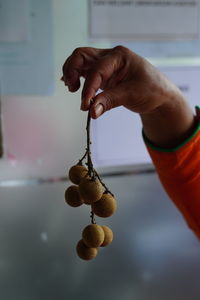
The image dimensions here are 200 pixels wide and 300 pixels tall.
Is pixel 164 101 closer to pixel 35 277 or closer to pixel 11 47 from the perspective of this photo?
pixel 11 47

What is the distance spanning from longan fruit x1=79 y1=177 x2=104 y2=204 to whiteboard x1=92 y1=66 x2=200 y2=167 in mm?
290

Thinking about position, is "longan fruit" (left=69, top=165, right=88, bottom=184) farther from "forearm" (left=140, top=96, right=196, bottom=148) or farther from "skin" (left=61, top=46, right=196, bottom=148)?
"forearm" (left=140, top=96, right=196, bottom=148)

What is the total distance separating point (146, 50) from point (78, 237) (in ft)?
1.15

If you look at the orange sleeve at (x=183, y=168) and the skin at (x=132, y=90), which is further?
the orange sleeve at (x=183, y=168)

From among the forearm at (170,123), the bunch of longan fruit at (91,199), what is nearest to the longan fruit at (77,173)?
the bunch of longan fruit at (91,199)

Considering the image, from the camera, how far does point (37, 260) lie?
26.7 inches

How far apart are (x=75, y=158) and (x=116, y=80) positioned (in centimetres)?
19

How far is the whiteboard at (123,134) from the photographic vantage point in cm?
68

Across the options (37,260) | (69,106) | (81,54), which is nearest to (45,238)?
(37,260)

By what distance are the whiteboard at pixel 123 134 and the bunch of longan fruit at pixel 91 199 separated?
0.77 ft

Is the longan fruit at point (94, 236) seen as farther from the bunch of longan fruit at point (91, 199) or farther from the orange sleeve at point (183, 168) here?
the orange sleeve at point (183, 168)

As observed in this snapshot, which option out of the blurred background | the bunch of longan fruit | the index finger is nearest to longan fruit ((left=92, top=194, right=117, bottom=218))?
the bunch of longan fruit

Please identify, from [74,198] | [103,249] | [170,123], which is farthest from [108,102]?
[103,249]

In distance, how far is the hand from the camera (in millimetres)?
422
